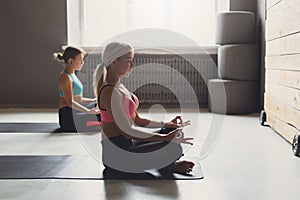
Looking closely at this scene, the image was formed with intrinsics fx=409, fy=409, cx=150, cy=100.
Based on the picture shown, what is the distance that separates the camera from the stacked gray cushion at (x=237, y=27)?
200 inches

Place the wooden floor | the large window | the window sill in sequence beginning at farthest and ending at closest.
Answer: the large window
the window sill
the wooden floor

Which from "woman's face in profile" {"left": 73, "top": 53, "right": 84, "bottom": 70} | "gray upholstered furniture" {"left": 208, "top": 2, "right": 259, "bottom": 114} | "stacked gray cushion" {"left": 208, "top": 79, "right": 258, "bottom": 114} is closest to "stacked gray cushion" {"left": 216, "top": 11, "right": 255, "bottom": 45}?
"gray upholstered furniture" {"left": 208, "top": 2, "right": 259, "bottom": 114}

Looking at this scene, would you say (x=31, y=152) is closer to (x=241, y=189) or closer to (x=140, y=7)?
(x=241, y=189)

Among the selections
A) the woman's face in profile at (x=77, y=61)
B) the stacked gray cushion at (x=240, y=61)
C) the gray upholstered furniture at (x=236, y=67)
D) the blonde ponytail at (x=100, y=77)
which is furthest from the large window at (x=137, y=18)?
the blonde ponytail at (x=100, y=77)

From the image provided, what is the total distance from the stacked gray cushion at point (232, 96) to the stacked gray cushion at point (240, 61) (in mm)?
92

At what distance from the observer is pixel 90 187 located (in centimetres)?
222

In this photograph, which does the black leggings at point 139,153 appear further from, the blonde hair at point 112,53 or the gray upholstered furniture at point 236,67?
the gray upholstered furniture at point 236,67

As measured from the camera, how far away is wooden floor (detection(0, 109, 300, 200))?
2.11 m

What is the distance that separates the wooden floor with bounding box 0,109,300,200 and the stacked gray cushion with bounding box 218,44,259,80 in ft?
3.26

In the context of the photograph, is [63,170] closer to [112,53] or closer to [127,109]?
[127,109]

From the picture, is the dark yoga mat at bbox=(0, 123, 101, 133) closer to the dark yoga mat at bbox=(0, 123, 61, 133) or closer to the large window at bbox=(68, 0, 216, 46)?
the dark yoga mat at bbox=(0, 123, 61, 133)

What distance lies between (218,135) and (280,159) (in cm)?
98

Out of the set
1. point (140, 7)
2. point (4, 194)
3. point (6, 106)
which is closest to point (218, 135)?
point (4, 194)

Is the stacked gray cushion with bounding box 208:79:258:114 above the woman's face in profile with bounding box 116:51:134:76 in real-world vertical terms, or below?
below
